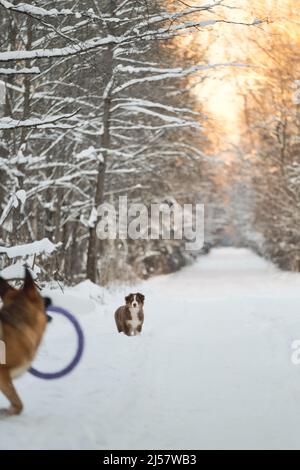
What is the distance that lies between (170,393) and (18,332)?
1.95m

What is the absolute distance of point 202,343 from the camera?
8.62 m

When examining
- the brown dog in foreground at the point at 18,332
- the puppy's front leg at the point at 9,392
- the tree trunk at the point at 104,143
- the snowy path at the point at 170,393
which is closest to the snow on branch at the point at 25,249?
the snowy path at the point at 170,393

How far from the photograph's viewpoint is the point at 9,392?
439 cm

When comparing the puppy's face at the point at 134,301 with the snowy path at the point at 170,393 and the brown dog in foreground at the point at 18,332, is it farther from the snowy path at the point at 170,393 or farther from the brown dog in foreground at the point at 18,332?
the brown dog in foreground at the point at 18,332

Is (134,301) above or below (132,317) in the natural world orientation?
above

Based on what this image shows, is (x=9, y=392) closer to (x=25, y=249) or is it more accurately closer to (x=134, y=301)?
(x=25, y=249)

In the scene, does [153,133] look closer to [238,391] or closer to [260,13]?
[260,13]

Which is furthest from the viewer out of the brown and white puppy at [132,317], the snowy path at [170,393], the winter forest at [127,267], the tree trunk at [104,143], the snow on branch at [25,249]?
the tree trunk at [104,143]

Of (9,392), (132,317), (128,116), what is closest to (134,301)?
(132,317)

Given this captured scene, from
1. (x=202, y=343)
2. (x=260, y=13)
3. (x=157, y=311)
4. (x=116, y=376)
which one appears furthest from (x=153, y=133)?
(x=116, y=376)

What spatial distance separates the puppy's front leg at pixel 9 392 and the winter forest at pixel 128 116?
2.74m

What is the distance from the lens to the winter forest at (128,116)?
30.0 ft

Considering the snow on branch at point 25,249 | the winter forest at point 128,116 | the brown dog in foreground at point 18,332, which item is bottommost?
the brown dog in foreground at point 18,332

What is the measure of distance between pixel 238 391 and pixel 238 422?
110 centimetres
